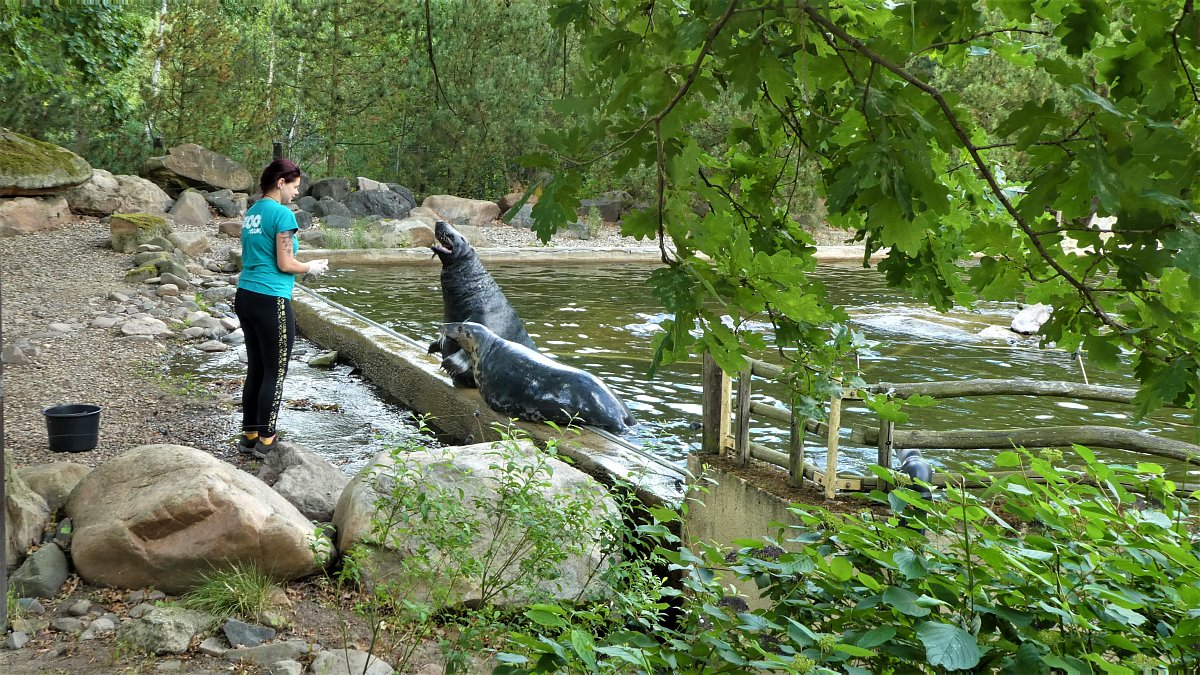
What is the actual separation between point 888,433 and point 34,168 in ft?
50.0

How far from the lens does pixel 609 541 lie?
3062 mm

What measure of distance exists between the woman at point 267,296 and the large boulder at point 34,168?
37.1ft

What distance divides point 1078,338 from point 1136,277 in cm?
56

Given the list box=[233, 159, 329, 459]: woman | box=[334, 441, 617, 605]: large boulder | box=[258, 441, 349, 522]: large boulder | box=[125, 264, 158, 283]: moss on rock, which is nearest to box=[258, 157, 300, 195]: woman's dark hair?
box=[233, 159, 329, 459]: woman

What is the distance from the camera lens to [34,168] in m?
15.2

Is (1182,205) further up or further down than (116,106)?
further down

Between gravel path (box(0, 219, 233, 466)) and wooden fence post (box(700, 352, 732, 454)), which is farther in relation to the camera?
gravel path (box(0, 219, 233, 466))

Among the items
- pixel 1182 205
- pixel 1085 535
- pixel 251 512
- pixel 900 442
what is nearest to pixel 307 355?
pixel 251 512

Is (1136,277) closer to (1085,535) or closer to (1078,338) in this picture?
(1078,338)

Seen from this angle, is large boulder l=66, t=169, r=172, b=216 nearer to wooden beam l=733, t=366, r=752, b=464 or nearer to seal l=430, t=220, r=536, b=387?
seal l=430, t=220, r=536, b=387

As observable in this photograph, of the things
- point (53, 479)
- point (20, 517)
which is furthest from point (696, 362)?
point (20, 517)

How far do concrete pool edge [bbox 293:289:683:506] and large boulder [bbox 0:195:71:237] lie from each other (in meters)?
6.05

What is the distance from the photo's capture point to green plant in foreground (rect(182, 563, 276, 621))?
12.2 feet

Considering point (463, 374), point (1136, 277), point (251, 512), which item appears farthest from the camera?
point (463, 374)
